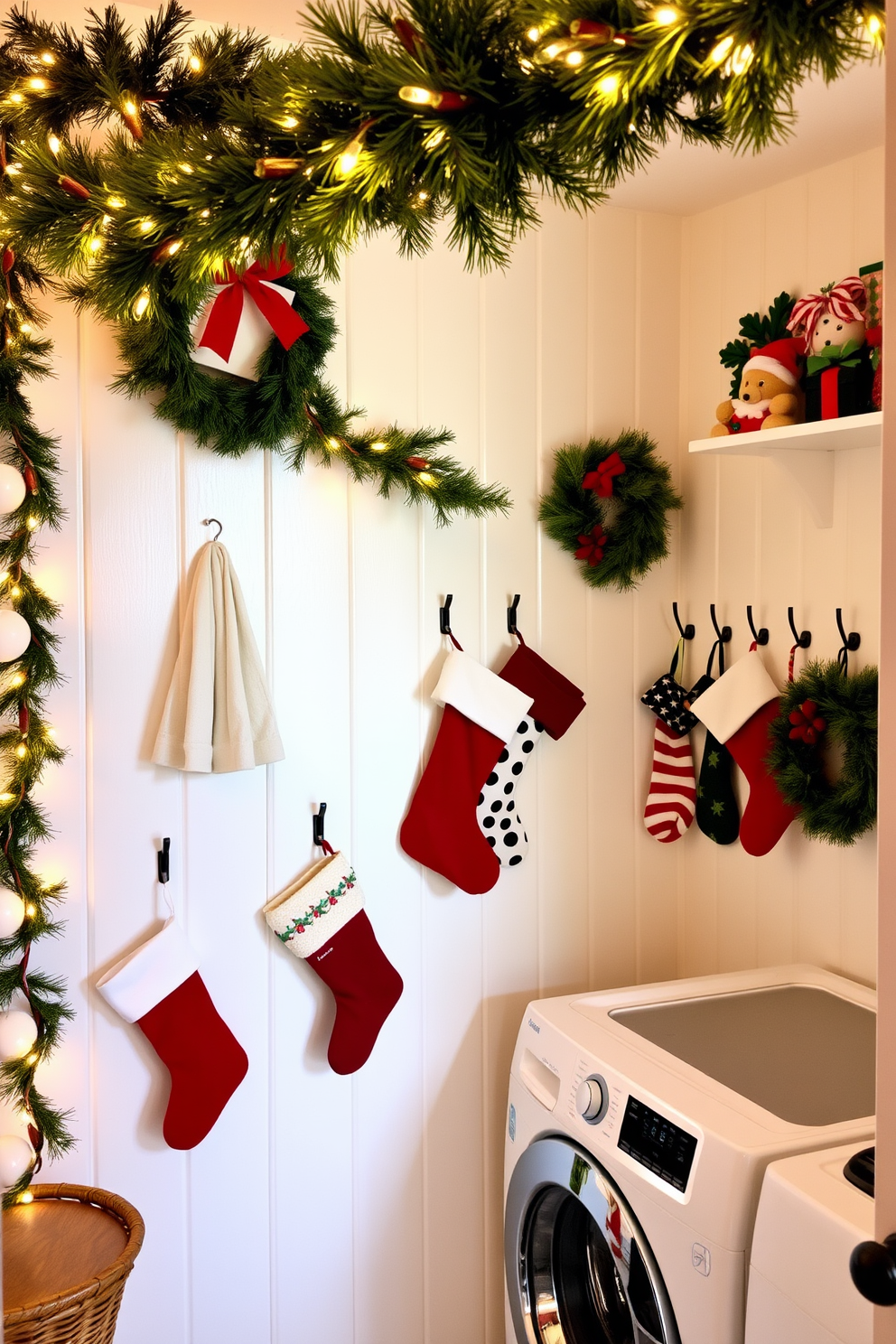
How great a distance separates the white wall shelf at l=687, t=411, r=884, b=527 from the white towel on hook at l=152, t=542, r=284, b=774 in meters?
0.86

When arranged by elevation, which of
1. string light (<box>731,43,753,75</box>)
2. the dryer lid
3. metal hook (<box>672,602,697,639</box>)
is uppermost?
string light (<box>731,43,753,75</box>)

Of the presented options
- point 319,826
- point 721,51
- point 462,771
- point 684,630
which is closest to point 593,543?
point 684,630

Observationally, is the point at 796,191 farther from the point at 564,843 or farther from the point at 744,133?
the point at 744,133

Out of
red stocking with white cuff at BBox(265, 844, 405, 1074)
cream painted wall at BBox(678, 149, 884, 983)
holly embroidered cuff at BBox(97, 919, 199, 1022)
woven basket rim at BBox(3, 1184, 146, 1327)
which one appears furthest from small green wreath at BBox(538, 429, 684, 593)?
woven basket rim at BBox(3, 1184, 146, 1327)

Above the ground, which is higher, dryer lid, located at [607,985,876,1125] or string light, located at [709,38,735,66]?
string light, located at [709,38,735,66]

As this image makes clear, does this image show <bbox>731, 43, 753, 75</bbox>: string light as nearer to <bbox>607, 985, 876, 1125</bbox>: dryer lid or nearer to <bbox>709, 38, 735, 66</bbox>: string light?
<bbox>709, 38, 735, 66</bbox>: string light

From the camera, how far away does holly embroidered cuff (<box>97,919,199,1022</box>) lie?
1.71 m

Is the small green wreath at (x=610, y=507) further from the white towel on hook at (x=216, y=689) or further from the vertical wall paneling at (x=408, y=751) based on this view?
the white towel on hook at (x=216, y=689)

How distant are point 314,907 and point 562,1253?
2.38 ft

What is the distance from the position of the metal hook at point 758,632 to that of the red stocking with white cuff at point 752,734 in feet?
0.09

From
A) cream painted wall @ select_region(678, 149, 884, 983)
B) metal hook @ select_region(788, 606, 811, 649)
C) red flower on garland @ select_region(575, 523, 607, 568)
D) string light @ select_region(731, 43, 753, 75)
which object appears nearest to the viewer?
string light @ select_region(731, 43, 753, 75)

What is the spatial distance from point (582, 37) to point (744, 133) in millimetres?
124

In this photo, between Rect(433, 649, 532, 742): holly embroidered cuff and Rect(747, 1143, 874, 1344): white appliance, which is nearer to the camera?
Rect(747, 1143, 874, 1344): white appliance

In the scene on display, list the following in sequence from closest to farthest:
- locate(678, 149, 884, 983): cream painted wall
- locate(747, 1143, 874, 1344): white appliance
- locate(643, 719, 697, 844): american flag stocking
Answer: locate(747, 1143, 874, 1344): white appliance, locate(678, 149, 884, 983): cream painted wall, locate(643, 719, 697, 844): american flag stocking
